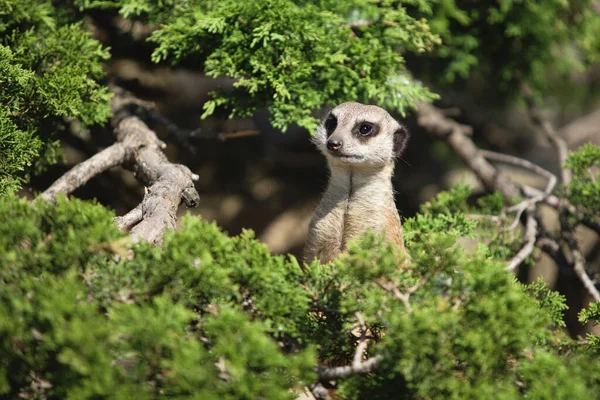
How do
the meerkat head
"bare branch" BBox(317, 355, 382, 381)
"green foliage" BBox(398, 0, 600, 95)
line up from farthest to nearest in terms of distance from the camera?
"green foliage" BBox(398, 0, 600, 95), the meerkat head, "bare branch" BBox(317, 355, 382, 381)

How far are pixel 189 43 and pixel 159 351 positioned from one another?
222 cm

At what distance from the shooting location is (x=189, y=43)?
3637 mm

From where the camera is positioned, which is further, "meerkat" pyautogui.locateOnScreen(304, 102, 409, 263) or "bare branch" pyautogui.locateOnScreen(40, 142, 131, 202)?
"meerkat" pyautogui.locateOnScreen(304, 102, 409, 263)

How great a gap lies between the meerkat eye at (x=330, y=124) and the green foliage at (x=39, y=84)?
1280 millimetres

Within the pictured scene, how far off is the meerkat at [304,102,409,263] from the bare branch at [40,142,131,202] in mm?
1163

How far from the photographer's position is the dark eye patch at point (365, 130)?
3.50 m

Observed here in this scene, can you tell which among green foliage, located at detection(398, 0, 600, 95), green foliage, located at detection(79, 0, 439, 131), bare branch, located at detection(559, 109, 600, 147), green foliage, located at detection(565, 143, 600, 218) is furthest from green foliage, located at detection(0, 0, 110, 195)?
bare branch, located at detection(559, 109, 600, 147)

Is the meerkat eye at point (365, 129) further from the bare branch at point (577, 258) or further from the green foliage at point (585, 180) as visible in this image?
the bare branch at point (577, 258)

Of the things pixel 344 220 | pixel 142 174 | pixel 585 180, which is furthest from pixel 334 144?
pixel 585 180

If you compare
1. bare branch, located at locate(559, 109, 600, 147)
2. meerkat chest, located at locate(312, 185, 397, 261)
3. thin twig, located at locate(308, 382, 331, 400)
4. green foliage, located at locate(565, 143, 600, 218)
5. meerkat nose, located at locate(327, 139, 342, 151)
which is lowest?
thin twig, located at locate(308, 382, 331, 400)

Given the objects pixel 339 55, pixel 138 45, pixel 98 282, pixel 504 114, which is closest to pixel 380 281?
pixel 98 282

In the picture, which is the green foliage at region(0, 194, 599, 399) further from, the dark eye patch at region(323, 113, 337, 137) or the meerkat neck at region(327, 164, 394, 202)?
the dark eye patch at region(323, 113, 337, 137)

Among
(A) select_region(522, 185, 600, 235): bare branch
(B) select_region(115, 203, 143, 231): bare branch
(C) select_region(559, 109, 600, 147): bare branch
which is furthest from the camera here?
(C) select_region(559, 109, 600, 147): bare branch

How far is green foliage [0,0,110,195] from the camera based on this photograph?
315 centimetres
